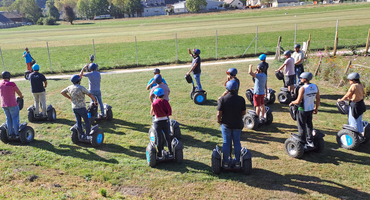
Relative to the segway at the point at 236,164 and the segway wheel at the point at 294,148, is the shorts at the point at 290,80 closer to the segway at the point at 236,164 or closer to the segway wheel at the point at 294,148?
the segway wheel at the point at 294,148

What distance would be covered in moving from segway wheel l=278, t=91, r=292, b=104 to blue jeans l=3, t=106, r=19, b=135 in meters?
10.4

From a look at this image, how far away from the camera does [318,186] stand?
6.21 meters

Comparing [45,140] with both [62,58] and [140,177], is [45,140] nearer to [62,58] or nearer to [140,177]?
[140,177]

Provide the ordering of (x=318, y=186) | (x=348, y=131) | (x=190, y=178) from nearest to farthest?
(x=318, y=186) → (x=190, y=178) → (x=348, y=131)

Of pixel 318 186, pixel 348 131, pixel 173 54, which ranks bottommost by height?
pixel 318 186

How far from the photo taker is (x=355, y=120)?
7820 mm

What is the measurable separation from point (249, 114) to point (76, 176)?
19.4 feet

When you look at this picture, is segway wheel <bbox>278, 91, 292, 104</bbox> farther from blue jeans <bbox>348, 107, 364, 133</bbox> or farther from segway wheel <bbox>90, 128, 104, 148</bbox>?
segway wheel <bbox>90, 128, 104, 148</bbox>

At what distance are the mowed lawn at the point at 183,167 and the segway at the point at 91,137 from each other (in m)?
0.22

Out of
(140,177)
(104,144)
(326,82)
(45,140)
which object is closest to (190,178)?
(140,177)

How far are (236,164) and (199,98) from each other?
20.2ft

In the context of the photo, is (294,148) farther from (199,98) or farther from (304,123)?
(199,98)

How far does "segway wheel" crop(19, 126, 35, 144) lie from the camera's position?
8.83 m

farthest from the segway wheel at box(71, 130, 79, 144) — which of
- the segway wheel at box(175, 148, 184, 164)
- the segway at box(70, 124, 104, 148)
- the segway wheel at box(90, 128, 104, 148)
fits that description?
the segway wheel at box(175, 148, 184, 164)
